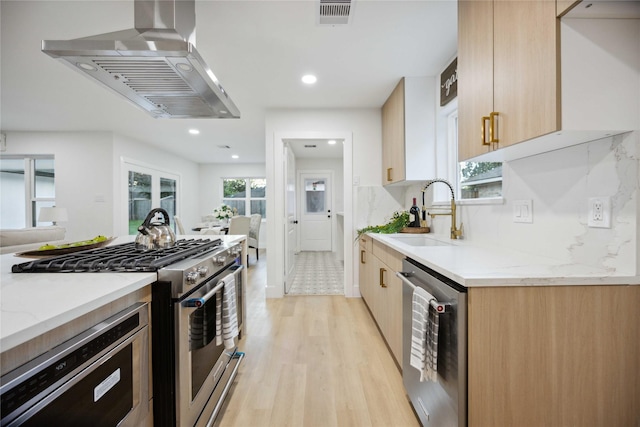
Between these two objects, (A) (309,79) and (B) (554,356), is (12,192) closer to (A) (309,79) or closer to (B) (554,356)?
(A) (309,79)

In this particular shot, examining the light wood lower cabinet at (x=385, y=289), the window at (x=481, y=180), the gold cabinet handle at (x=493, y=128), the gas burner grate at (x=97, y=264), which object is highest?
the gold cabinet handle at (x=493, y=128)

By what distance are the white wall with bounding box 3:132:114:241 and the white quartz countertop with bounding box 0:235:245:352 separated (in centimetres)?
468

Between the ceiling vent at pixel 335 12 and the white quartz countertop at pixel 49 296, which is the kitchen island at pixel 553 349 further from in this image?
the ceiling vent at pixel 335 12

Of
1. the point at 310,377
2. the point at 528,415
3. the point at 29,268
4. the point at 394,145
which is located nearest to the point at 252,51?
the point at 394,145

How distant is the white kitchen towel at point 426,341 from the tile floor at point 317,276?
102 inches

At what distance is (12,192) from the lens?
5188 millimetres

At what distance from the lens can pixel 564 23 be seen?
996 millimetres

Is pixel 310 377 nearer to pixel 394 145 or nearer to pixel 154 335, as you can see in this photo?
pixel 154 335

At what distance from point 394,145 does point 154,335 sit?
273cm

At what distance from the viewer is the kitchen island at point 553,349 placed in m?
0.97

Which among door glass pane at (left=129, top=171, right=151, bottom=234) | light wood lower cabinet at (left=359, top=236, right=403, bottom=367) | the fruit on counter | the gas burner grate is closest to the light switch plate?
light wood lower cabinet at (left=359, top=236, right=403, bottom=367)

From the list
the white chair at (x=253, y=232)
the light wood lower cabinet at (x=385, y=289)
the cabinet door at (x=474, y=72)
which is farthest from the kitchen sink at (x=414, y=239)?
the white chair at (x=253, y=232)

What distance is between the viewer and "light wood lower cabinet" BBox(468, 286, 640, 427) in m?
0.97

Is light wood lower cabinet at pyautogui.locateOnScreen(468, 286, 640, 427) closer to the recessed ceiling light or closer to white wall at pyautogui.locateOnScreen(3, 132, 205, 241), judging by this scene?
the recessed ceiling light
